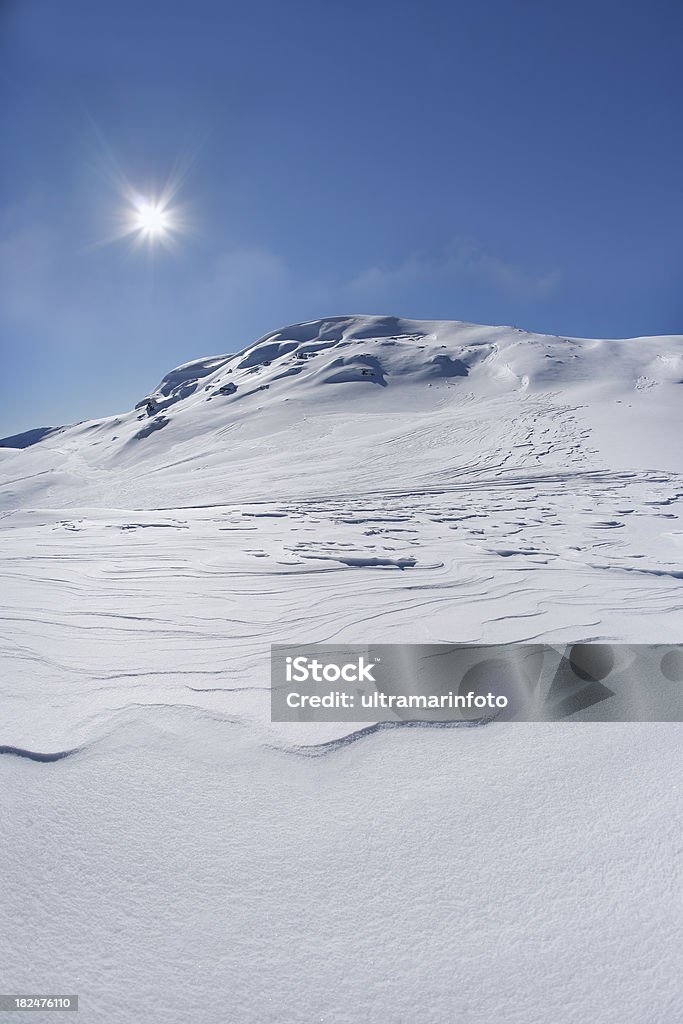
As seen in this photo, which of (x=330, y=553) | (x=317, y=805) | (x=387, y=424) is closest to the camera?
(x=317, y=805)

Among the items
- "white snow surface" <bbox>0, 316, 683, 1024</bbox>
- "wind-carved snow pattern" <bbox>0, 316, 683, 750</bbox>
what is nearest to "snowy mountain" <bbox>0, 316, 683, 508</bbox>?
"wind-carved snow pattern" <bbox>0, 316, 683, 750</bbox>

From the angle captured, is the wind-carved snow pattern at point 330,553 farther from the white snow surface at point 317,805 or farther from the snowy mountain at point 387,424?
the snowy mountain at point 387,424

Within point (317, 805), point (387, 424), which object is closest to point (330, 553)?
point (317, 805)

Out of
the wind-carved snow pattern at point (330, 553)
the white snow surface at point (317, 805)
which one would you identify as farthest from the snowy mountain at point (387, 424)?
the white snow surface at point (317, 805)

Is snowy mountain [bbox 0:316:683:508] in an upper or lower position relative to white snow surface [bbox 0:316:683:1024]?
upper

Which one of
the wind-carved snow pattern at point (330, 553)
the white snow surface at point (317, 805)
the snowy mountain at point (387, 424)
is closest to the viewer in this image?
the white snow surface at point (317, 805)

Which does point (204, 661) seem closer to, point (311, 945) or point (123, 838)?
point (123, 838)

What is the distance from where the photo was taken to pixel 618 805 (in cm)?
207

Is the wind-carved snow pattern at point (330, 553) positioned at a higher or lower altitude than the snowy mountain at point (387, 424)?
lower

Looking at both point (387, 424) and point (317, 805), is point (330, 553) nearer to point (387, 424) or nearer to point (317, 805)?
point (317, 805)

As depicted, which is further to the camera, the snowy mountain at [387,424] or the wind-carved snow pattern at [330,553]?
the snowy mountain at [387,424]

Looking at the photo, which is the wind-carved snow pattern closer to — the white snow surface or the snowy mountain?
the white snow surface

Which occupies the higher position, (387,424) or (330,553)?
(387,424)

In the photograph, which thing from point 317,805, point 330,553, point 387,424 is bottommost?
point 317,805
